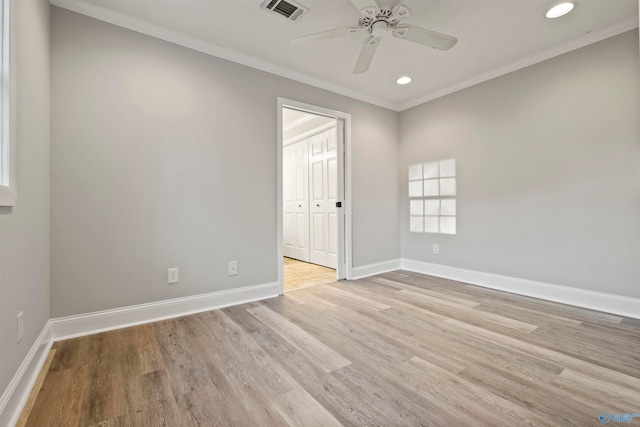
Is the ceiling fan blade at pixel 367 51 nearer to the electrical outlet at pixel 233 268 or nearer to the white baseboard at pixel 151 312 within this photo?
the electrical outlet at pixel 233 268

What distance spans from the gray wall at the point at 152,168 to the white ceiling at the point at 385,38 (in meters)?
0.15

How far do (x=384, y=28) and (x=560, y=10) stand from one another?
1.42 meters

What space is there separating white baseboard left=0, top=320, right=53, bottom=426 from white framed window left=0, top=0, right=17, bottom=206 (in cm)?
80

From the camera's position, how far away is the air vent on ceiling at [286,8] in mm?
2017

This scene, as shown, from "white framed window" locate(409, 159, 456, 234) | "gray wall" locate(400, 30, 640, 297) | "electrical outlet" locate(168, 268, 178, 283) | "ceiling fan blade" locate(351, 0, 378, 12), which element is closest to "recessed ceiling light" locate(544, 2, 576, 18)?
"gray wall" locate(400, 30, 640, 297)

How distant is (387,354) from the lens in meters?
1.77

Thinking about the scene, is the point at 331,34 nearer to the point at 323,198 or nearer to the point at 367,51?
the point at 367,51

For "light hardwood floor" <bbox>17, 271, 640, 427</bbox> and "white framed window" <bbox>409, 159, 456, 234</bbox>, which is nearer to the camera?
"light hardwood floor" <bbox>17, 271, 640, 427</bbox>

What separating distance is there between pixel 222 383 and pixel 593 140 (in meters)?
3.53

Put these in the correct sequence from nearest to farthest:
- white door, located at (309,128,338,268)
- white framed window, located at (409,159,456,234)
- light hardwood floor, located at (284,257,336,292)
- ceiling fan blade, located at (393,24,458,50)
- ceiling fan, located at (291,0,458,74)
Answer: ceiling fan, located at (291,0,458,74) < ceiling fan blade, located at (393,24,458,50) < light hardwood floor, located at (284,257,336,292) < white framed window, located at (409,159,456,234) < white door, located at (309,128,338,268)

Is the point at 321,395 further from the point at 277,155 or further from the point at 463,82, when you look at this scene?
the point at 463,82

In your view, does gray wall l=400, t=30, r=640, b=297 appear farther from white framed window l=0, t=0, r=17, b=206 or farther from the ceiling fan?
white framed window l=0, t=0, r=17, b=206

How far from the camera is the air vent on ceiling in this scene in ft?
6.62

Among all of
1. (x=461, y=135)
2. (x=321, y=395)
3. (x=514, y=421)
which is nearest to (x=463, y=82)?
(x=461, y=135)
